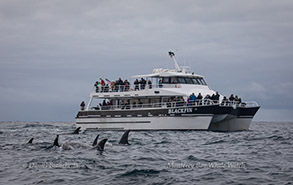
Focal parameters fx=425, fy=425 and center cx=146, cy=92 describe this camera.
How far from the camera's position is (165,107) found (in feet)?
135

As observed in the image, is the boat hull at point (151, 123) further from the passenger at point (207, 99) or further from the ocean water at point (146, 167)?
the ocean water at point (146, 167)

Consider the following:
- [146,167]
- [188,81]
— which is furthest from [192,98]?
[146,167]

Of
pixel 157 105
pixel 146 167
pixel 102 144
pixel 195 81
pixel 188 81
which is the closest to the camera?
pixel 146 167

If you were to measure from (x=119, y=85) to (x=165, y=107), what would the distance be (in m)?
7.36

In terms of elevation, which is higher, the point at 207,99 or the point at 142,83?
the point at 142,83

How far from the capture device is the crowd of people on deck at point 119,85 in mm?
44250

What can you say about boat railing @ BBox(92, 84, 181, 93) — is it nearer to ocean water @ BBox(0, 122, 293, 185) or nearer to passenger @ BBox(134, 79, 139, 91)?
passenger @ BBox(134, 79, 139, 91)

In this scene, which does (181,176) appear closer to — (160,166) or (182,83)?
(160,166)

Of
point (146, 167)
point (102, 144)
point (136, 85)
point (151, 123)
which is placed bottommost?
point (146, 167)

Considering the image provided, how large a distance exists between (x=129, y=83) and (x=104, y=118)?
4.67 meters

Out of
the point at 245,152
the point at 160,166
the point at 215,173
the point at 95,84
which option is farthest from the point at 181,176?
the point at 95,84

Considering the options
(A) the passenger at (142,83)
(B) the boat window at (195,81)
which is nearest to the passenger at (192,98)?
(B) the boat window at (195,81)

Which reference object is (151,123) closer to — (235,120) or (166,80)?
(166,80)

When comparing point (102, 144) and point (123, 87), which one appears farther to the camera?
point (123, 87)
